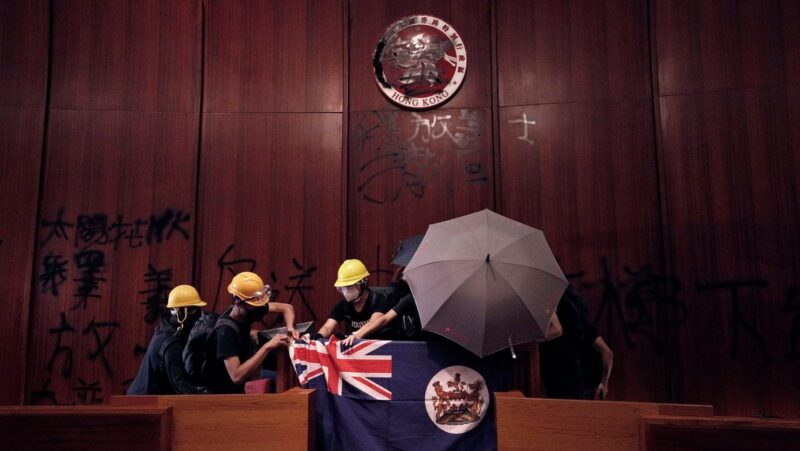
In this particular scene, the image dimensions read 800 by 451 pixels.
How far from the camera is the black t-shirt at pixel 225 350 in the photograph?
13.8 feet

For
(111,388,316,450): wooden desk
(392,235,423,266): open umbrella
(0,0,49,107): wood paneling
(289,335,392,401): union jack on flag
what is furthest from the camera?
(0,0,49,107): wood paneling

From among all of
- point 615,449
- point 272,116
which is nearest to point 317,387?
point 615,449

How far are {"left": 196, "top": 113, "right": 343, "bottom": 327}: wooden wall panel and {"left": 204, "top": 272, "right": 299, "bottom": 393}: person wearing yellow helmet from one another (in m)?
2.17

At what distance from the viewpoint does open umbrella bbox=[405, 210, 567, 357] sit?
12.1 feet

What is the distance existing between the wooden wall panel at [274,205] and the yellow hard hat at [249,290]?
2.23 m

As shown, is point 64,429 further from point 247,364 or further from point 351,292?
point 351,292

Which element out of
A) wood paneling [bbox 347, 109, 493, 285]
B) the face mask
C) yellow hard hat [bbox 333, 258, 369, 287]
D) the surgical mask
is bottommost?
the surgical mask

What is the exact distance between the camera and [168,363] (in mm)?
4582

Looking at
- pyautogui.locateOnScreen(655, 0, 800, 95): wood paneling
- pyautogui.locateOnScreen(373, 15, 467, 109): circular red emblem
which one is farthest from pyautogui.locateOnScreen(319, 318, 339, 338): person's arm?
pyautogui.locateOnScreen(655, 0, 800, 95): wood paneling

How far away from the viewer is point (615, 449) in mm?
3258

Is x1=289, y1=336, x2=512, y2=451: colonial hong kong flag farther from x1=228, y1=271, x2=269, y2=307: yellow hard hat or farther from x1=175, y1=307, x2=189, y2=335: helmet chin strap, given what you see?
x1=175, y1=307, x2=189, y2=335: helmet chin strap

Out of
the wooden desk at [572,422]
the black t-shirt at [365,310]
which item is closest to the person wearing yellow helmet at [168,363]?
the black t-shirt at [365,310]

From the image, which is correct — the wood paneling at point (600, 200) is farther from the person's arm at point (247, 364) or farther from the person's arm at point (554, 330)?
the person's arm at point (247, 364)

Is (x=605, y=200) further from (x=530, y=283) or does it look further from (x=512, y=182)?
(x=530, y=283)
